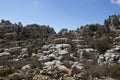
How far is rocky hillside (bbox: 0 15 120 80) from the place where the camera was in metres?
22.1

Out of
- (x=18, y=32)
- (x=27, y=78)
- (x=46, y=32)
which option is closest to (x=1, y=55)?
(x=27, y=78)

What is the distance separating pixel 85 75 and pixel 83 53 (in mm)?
15394

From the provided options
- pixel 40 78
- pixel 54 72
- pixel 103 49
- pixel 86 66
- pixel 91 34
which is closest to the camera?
pixel 40 78

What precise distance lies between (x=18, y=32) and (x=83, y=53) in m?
34.7

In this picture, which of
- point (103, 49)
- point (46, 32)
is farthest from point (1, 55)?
point (46, 32)

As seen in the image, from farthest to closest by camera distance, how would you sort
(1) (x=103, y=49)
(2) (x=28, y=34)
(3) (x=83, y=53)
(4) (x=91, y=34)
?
1. (2) (x=28, y=34)
2. (4) (x=91, y=34)
3. (1) (x=103, y=49)
4. (3) (x=83, y=53)

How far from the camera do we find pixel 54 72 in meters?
21.9

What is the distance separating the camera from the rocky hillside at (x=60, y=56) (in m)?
22.1

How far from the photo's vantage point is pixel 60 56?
110ft

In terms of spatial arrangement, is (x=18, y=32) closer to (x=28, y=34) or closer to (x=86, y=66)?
(x=28, y=34)

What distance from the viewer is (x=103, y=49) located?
1533 inches

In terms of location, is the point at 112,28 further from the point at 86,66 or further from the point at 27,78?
the point at 27,78

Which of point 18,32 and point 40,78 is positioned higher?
point 18,32

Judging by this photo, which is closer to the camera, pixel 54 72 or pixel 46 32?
pixel 54 72
